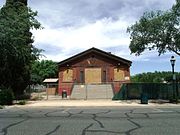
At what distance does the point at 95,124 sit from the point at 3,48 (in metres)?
22.0

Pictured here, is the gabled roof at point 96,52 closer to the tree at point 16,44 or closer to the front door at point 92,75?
the front door at point 92,75

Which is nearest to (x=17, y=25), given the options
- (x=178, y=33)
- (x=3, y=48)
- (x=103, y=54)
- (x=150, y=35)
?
(x=3, y=48)

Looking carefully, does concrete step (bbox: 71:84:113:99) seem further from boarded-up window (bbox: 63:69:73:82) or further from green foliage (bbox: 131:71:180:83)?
green foliage (bbox: 131:71:180:83)

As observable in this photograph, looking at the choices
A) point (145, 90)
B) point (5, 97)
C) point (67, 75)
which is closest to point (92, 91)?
point (145, 90)

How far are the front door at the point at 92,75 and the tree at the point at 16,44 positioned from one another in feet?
32.2

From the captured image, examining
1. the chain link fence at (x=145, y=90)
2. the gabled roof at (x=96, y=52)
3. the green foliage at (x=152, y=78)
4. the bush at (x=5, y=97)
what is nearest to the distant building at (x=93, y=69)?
the gabled roof at (x=96, y=52)

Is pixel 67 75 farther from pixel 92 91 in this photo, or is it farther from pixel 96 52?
pixel 92 91

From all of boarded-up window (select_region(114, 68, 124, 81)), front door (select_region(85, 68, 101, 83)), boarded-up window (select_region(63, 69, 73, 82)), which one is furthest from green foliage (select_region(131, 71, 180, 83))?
boarded-up window (select_region(63, 69, 73, 82))

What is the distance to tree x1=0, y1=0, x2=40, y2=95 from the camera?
3491 centimetres

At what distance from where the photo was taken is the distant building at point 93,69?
51844 mm

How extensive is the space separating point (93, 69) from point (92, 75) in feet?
2.79

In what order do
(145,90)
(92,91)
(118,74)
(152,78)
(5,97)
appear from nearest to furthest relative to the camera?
(5,97) < (145,90) < (92,91) < (118,74) < (152,78)

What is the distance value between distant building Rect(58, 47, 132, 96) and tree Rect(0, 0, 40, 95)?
8518 mm

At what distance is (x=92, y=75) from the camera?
52.3 meters
